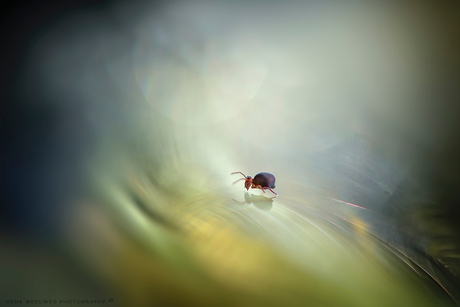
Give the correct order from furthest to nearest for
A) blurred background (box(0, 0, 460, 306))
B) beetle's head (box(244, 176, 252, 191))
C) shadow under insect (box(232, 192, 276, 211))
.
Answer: beetle's head (box(244, 176, 252, 191)) < shadow under insect (box(232, 192, 276, 211)) < blurred background (box(0, 0, 460, 306))

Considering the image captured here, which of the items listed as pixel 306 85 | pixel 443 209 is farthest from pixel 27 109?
pixel 443 209

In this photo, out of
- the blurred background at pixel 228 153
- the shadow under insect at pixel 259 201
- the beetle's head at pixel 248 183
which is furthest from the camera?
the beetle's head at pixel 248 183

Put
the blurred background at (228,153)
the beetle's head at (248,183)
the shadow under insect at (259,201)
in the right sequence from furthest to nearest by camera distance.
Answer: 1. the beetle's head at (248,183)
2. the shadow under insect at (259,201)
3. the blurred background at (228,153)

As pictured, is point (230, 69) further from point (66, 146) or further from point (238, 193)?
point (66, 146)

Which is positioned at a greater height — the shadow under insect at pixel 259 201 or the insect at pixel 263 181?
the insect at pixel 263 181

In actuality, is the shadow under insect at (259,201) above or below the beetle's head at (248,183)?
below

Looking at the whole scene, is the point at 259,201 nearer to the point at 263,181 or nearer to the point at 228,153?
the point at 263,181

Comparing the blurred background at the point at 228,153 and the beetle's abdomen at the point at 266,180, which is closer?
the blurred background at the point at 228,153
